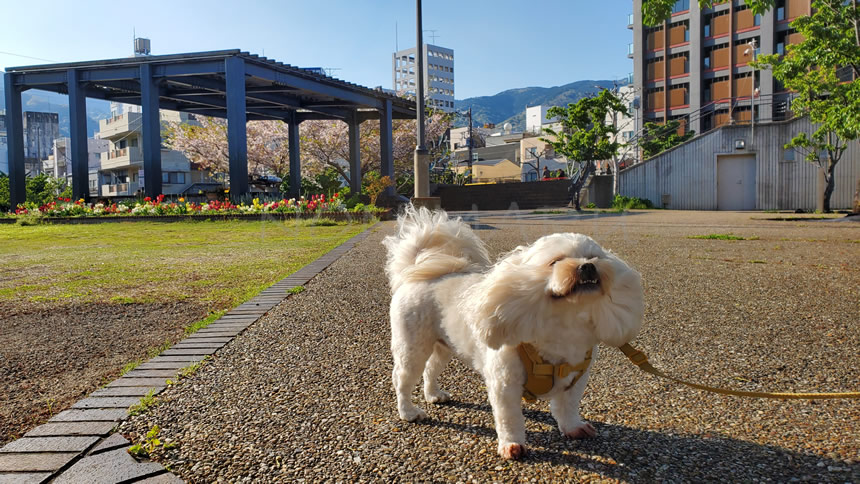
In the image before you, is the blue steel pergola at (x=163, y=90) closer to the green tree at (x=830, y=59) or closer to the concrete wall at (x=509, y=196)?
the concrete wall at (x=509, y=196)

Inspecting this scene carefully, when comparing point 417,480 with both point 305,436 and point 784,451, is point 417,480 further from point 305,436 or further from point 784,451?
point 784,451

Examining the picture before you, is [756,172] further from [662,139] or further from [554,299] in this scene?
[554,299]

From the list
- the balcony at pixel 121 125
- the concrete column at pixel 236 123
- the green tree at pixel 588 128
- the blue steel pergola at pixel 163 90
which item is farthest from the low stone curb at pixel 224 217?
the balcony at pixel 121 125

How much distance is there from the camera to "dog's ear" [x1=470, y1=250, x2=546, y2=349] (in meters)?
2.10

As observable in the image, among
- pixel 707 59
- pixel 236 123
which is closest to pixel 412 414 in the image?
pixel 236 123

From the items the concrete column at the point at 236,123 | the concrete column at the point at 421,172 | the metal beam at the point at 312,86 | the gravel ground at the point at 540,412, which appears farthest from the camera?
the metal beam at the point at 312,86

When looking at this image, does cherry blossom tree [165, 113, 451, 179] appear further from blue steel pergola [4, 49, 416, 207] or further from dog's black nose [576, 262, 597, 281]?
dog's black nose [576, 262, 597, 281]

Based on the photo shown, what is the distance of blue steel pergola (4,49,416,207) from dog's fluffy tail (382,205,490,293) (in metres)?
18.1

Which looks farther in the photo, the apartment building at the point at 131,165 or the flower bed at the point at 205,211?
the apartment building at the point at 131,165

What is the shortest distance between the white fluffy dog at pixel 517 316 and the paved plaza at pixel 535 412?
0.21 m

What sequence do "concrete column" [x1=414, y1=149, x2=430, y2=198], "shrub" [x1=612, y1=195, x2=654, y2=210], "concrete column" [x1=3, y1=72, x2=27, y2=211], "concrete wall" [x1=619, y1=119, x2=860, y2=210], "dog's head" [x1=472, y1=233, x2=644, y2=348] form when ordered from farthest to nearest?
1. "shrub" [x1=612, y1=195, x2=654, y2=210]
2. "concrete wall" [x1=619, y1=119, x2=860, y2=210]
3. "concrete column" [x1=3, y1=72, x2=27, y2=211]
4. "concrete column" [x1=414, y1=149, x2=430, y2=198]
5. "dog's head" [x1=472, y1=233, x2=644, y2=348]

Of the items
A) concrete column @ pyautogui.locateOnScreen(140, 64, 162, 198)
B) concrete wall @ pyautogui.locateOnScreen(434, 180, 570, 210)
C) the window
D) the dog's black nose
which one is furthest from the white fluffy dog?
the window

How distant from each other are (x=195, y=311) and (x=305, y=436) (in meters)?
2.86

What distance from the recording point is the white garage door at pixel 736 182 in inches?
1046
